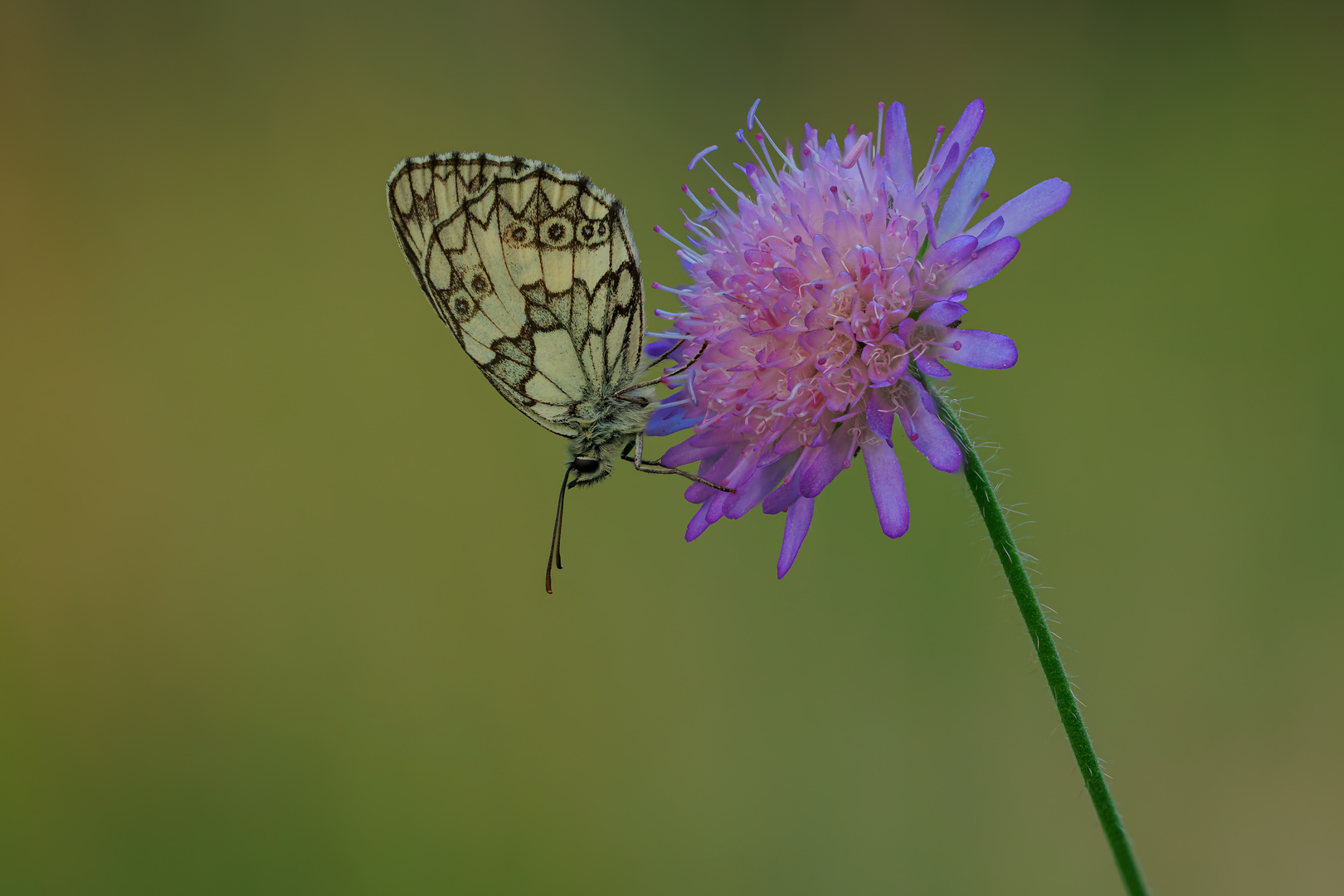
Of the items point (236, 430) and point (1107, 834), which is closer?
point (1107, 834)

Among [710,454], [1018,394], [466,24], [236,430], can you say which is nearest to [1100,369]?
[1018,394]

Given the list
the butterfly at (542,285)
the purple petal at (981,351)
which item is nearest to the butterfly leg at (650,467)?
the butterfly at (542,285)

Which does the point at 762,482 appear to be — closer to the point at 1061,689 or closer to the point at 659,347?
the point at 659,347

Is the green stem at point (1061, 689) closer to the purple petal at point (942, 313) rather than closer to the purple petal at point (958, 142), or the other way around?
the purple petal at point (942, 313)

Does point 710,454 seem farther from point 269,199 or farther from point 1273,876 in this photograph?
point 269,199

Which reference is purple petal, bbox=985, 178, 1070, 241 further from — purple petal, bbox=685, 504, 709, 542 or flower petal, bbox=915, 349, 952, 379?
purple petal, bbox=685, 504, 709, 542

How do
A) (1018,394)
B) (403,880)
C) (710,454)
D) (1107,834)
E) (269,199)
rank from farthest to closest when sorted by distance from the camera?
1. (269,199)
2. (1018,394)
3. (403,880)
4. (710,454)
5. (1107,834)
